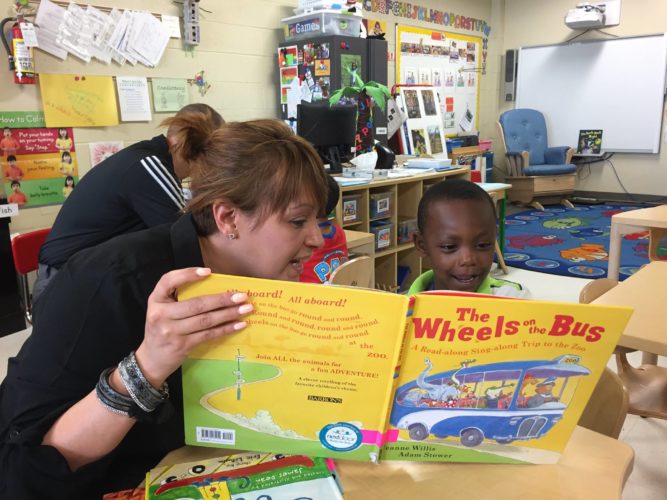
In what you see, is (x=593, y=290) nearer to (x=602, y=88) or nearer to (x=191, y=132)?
(x=191, y=132)

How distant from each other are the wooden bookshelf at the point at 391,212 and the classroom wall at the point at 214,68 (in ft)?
→ 4.41

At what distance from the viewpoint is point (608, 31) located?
6703 millimetres

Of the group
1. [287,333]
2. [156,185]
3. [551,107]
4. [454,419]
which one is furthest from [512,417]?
[551,107]

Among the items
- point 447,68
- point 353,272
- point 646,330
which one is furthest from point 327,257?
point 447,68

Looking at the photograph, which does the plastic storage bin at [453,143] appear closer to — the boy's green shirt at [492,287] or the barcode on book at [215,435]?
the boy's green shirt at [492,287]

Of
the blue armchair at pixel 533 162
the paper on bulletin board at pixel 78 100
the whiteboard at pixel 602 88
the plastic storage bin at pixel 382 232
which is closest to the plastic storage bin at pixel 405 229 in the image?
the plastic storage bin at pixel 382 232

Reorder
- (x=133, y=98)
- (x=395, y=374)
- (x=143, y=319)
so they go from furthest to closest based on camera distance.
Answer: (x=133, y=98)
(x=143, y=319)
(x=395, y=374)

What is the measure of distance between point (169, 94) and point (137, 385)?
3.33 m

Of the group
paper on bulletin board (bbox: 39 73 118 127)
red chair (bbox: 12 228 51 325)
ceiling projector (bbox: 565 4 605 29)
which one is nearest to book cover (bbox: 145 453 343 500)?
red chair (bbox: 12 228 51 325)

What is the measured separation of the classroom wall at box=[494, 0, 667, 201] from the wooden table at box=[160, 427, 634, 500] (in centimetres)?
692

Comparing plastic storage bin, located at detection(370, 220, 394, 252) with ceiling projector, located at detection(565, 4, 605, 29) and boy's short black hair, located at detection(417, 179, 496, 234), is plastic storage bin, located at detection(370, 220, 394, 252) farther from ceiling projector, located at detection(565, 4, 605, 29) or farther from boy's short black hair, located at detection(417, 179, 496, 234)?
ceiling projector, located at detection(565, 4, 605, 29)

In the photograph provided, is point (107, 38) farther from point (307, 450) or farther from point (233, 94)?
point (307, 450)

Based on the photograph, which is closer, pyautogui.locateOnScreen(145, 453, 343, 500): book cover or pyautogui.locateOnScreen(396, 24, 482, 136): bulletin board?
pyautogui.locateOnScreen(145, 453, 343, 500): book cover

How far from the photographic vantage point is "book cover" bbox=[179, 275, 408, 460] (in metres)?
0.69
